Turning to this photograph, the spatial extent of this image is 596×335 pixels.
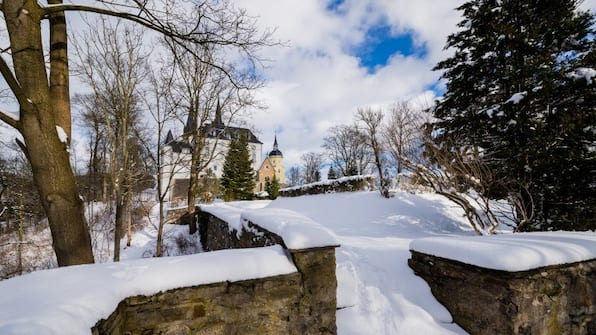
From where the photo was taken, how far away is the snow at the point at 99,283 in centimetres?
114

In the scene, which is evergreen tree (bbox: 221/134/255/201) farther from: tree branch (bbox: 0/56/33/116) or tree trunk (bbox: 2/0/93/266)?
tree branch (bbox: 0/56/33/116)

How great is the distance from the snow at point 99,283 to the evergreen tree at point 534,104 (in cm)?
563

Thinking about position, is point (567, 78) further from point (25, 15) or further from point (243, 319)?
point (25, 15)

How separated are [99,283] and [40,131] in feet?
5.66

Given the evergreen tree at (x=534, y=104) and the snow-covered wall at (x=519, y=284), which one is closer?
the snow-covered wall at (x=519, y=284)

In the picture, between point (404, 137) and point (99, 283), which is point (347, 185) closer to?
point (404, 137)

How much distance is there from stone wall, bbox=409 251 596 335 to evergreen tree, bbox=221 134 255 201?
22.0 metres

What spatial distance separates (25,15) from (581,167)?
9.46 meters

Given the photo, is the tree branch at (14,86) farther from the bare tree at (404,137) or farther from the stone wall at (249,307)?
the bare tree at (404,137)

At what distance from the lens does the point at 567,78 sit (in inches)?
214

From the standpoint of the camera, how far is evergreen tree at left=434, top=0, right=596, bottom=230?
525 cm

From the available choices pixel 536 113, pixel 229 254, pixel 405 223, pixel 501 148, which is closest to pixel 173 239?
pixel 405 223

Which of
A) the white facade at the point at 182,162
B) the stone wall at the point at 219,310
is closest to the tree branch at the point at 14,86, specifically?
the stone wall at the point at 219,310

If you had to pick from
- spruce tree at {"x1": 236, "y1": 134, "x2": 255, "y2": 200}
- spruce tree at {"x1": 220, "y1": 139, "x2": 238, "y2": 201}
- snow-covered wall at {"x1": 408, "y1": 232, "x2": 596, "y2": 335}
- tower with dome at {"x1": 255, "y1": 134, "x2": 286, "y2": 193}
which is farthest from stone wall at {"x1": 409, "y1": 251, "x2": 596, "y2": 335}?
tower with dome at {"x1": 255, "y1": 134, "x2": 286, "y2": 193}
